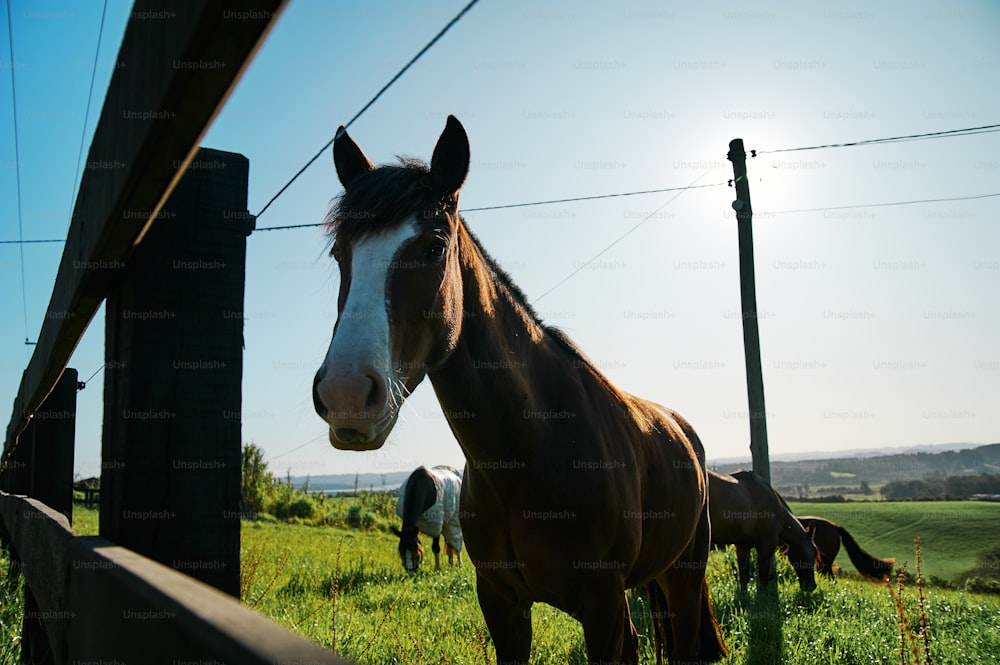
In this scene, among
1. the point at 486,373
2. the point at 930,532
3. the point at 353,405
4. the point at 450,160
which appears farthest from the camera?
the point at 930,532

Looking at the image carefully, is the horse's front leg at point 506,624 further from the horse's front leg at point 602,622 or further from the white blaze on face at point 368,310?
the white blaze on face at point 368,310

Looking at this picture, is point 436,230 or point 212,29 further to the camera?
point 436,230

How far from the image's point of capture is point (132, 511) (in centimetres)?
132

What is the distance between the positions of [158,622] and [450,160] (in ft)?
6.63

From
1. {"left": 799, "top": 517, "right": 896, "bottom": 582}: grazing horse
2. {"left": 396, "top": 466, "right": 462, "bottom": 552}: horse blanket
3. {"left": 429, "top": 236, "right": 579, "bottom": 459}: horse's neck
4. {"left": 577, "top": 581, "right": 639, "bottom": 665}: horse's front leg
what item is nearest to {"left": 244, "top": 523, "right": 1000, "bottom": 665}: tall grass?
{"left": 577, "top": 581, "right": 639, "bottom": 665}: horse's front leg

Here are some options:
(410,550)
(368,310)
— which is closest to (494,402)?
(368,310)

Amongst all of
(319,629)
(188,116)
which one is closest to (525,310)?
(188,116)

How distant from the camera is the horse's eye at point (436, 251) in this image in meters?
2.19

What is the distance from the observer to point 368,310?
6.09ft

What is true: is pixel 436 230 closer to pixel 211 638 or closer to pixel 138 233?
pixel 138 233

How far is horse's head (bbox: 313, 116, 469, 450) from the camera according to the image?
1662mm

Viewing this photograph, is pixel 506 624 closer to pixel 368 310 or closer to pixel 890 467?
pixel 368 310

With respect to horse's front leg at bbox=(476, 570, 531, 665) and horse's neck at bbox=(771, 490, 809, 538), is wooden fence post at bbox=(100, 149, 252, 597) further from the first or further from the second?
horse's neck at bbox=(771, 490, 809, 538)

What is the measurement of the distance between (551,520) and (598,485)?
0.87 ft
